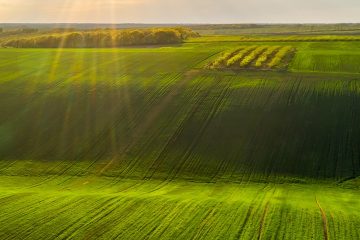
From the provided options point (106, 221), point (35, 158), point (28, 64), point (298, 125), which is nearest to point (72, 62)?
point (28, 64)

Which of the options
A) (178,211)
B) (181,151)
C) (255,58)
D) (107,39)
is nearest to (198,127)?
(181,151)

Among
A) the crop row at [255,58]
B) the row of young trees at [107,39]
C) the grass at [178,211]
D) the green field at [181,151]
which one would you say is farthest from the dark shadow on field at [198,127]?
the row of young trees at [107,39]

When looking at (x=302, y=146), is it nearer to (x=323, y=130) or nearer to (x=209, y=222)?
(x=323, y=130)

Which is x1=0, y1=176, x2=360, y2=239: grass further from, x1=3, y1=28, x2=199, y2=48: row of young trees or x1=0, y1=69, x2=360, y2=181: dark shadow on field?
x1=3, y1=28, x2=199, y2=48: row of young trees

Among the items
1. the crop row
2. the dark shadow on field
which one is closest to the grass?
the dark shadow on field

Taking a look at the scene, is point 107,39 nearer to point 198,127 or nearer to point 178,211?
point 198,127

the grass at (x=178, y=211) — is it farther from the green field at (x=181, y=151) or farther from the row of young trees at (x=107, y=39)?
the row of young trees at (x=107, y=39)
